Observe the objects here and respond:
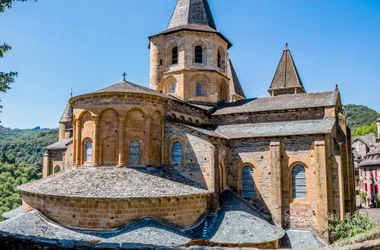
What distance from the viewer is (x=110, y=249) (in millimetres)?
6375

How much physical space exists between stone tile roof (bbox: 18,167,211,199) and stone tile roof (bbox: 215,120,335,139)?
5.34 metres

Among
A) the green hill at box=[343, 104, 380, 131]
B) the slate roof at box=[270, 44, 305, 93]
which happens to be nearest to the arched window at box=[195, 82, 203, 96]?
the slate roof at box=[270, 44, 305, 93]

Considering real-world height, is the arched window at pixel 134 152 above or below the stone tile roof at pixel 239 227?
above

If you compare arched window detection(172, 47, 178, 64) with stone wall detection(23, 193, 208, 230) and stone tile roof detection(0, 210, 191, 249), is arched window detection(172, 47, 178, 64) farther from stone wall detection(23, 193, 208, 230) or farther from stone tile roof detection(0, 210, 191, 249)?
stone tile roof detection(0, 210, 191, 249)

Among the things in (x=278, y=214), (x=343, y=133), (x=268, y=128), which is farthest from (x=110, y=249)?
(x=343, y=133)

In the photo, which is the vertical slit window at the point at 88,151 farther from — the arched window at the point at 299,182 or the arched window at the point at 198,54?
the arched window at the point at 299,182

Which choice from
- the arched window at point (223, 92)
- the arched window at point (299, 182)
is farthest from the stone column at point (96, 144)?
the arched window at point (223, 92)

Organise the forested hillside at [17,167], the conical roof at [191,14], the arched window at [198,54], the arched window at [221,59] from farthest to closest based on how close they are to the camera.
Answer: the forested hillside at [17,167]
the arched window at [221,59]
the conical roof at [191,14]
the arched window at [198,54]

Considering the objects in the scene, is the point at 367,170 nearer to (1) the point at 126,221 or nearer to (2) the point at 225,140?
(2) the point at 225,140

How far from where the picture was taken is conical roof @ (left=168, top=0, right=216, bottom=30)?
→ 27.2 meters

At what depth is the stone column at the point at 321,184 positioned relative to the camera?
18203 millimetres

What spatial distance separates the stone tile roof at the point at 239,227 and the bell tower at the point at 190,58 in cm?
1037

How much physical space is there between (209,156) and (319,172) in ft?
20.9

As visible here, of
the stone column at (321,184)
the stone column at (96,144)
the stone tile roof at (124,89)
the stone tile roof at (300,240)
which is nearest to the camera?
the stone tile roof at (300,240)
